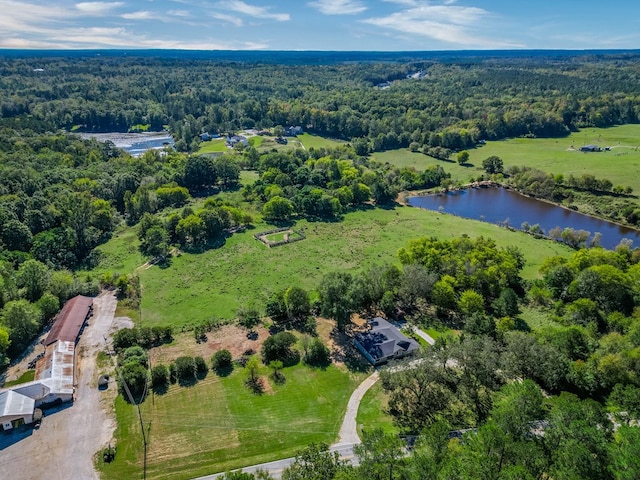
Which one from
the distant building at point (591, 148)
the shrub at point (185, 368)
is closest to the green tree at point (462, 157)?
the distant building at point (591, 148)

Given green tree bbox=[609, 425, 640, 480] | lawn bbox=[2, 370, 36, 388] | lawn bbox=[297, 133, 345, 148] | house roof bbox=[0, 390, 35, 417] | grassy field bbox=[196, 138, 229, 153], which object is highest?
green tree bbox=[609, 425, 640, 480]

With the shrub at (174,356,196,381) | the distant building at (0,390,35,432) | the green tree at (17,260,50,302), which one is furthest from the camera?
the green tree at (17,260,50,302)

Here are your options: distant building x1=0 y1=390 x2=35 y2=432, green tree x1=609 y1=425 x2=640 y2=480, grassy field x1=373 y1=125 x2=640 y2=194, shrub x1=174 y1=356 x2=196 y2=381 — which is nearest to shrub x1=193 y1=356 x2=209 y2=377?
shrub x1=174 y1=356 x2=196 y2=381

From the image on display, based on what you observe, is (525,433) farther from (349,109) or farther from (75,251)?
(349,109)

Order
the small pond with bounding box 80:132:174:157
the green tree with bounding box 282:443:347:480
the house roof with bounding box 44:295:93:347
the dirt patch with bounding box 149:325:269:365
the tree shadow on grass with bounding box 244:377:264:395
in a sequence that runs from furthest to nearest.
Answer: the small pond with bounding box 80:132:174:157 < the house roof with bounding box 44:295:93:347 < the dirt patch with bounding box 149:325:269:365 < the tree shadow on grass with bounding box 244:377:264:395 < the green tree with bounding box 282:443:347:480

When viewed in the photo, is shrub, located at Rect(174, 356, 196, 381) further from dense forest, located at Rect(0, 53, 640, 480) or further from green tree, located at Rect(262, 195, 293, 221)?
green tree, located at Rect(262, 195, 293, 221)

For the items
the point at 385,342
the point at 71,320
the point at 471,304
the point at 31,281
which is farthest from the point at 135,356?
the point at 471,304
